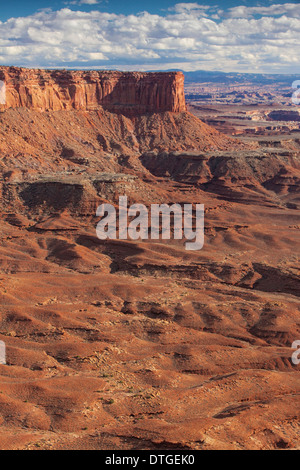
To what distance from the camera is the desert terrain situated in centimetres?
2323

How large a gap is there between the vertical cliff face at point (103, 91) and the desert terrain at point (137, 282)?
0.97 ft

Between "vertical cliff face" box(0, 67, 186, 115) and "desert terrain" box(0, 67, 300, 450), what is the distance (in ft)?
0.97

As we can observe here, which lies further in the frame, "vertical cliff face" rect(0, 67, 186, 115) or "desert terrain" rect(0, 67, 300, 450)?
"vertical cliff face" rect(0, 67, 186, 115)

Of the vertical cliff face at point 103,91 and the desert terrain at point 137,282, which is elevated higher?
the vertical cliff face at point 103,91

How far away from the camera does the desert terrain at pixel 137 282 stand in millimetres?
23234

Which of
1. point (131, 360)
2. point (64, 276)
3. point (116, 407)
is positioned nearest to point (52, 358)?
point (131, 360)

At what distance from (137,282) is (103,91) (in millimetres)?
66142

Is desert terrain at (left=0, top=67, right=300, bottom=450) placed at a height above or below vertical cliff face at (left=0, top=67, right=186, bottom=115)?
below

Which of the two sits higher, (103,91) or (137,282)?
(103,91)

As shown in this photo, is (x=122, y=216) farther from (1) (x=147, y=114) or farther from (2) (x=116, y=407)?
(1) (x=147, y=114)

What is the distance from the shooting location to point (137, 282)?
153 ft

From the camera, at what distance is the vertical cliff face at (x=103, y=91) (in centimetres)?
8994

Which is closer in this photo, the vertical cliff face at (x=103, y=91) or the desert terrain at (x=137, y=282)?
the desert terrain at (x=137, y=282)

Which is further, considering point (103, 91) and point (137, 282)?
point (103, 91)
